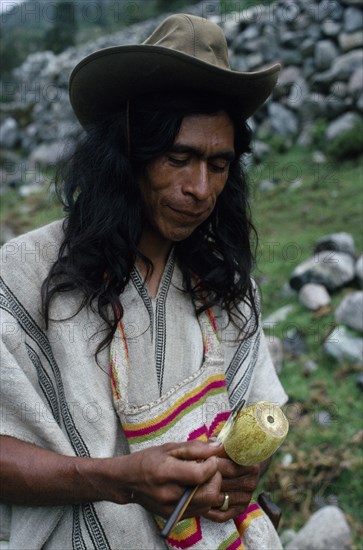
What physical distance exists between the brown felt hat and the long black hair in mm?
45

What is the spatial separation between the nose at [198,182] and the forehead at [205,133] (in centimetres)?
5

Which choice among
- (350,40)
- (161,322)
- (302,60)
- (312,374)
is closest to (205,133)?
(161,322)

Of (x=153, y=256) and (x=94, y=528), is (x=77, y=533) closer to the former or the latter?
(x=94, y=528)

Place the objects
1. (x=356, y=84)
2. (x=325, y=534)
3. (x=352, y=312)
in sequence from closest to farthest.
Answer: (x=325, y=534)
(x=352, y=312)
(x=356, y=84)

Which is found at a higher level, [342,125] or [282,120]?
[342,125]

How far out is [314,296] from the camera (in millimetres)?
5375

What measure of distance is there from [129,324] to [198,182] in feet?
1.58

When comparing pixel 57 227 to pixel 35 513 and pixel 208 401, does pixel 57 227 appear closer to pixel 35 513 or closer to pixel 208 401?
pixel 208 401

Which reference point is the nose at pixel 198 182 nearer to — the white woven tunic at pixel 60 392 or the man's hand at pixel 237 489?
the white woven tunic at pixel 60 392

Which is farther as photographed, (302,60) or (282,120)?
(302,60)

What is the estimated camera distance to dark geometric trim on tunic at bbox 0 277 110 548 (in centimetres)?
181

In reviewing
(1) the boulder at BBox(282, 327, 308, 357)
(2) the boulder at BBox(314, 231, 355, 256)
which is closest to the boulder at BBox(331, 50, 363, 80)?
(2) the boulder at BBox(314, 231, 355, 256)

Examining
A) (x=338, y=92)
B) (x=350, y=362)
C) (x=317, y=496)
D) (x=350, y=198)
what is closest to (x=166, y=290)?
(x=317, y=496)

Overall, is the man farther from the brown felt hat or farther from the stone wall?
the stone wall
